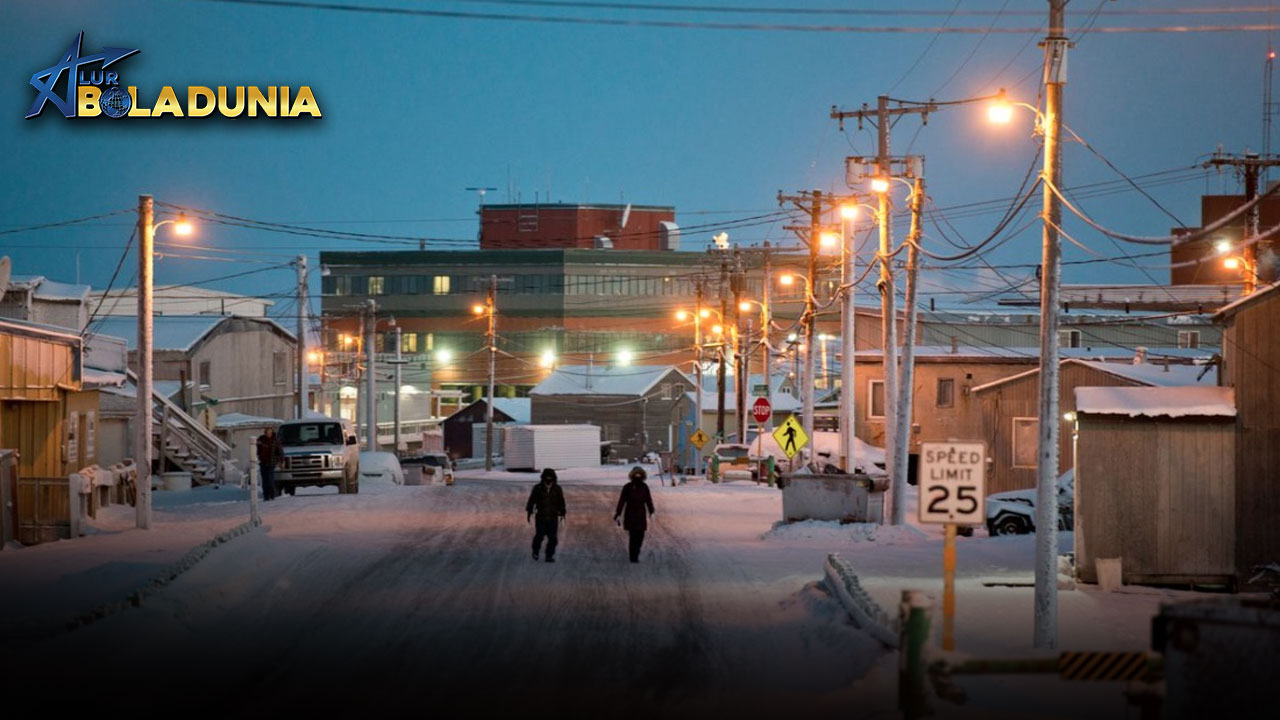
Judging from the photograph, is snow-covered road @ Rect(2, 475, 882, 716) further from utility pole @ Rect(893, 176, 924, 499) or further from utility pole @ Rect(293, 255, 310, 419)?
utility pole @ Rect(293, 255, 310, 419)

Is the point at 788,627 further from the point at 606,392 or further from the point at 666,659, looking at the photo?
the point at 606,392

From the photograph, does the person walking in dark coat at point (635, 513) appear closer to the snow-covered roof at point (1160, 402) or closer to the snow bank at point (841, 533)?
the snow bank at point (841, 533)

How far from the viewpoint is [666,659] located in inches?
561

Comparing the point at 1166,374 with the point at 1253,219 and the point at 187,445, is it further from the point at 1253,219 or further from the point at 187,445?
the point at 187,445

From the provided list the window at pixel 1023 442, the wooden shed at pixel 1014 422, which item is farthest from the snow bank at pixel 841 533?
the window at pixel 1023 442

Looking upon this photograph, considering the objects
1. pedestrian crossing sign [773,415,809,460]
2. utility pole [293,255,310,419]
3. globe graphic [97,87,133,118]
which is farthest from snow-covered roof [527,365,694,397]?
pedestrian crossing sign [773,415,809,460]

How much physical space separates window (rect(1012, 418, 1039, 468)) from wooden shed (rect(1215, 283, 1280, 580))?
81.2ft

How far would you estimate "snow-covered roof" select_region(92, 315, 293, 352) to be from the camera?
5912cm

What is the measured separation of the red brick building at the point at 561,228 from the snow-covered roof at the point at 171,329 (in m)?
69.1

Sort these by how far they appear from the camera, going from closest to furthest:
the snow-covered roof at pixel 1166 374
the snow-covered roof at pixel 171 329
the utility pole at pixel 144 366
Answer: the utility pole at pixel 144 366
the snow-covered roof at pixel 1166 374
the snow-covered roof at pixel 171 329

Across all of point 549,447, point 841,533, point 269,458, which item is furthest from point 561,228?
point 841,533

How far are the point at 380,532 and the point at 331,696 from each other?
52.2ft

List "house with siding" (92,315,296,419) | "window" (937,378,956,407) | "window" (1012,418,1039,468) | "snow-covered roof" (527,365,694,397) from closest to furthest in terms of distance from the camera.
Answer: "window" (1012,418,1039,468) < "window" (937,378,956,407) < "house with siding" (92,315,296,419) < "snow-covered roof" (527,365,694,397)

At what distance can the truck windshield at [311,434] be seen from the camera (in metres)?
38.6
